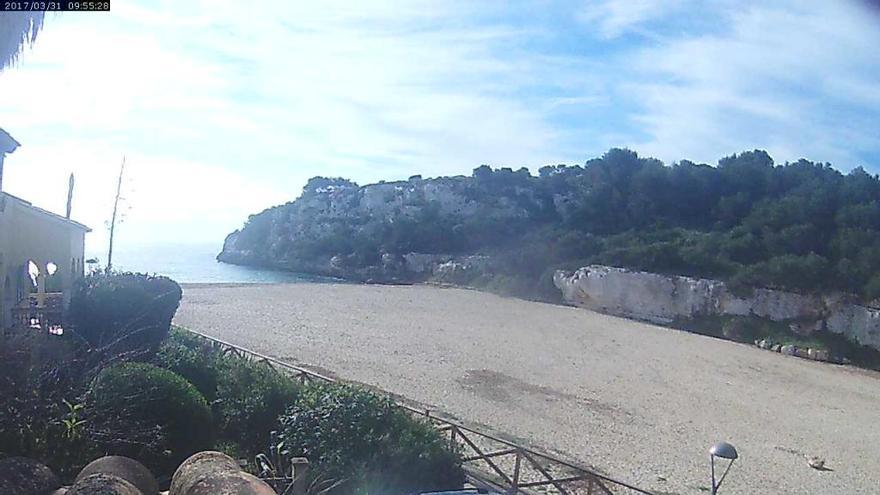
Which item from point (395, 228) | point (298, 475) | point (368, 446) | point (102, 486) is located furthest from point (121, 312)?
point (395, 228)

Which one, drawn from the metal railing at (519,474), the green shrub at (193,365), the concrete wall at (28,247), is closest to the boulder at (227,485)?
the metal railing at (519,474)

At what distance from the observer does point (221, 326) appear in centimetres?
2678

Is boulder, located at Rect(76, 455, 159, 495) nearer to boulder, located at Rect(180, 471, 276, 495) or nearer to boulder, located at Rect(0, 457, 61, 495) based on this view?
boulder, located at Rect(0, 457, 61, 495)

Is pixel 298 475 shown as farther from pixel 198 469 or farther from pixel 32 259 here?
pixel 32 259

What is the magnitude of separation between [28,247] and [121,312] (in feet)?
11.0

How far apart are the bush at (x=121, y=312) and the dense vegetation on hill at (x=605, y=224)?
3038 cm

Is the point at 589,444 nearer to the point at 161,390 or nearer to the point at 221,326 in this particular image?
the point at 161,390

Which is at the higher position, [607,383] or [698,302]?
[698,302]

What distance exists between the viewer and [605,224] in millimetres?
58344

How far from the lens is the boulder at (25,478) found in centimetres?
568

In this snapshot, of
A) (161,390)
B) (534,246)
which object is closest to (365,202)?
(534,246)

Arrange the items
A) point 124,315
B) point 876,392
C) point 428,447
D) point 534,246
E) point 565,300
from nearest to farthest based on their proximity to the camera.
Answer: point 428,447 → point 124,315 → point 876,392 → point 565,300 → point 534,246

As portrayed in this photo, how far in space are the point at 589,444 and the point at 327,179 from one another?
7782 centimetres

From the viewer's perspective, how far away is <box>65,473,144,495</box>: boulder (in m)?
5.44
